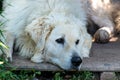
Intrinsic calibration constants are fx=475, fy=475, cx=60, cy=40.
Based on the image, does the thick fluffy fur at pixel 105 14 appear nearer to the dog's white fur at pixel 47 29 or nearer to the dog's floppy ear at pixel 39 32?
the dog's white fur at pixel 47 29

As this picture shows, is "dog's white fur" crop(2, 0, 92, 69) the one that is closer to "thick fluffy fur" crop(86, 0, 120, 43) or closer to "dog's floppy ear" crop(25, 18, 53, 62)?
"dog's floppy ear" crop(25, 18, 53, 62)

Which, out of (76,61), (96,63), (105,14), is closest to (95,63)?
(96,63)

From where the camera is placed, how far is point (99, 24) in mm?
6785

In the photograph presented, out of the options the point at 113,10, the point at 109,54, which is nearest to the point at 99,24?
the point at 113,10

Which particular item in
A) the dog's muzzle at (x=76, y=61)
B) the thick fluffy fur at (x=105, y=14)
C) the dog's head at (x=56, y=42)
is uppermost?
the thick fluffy fur at (x=105, y=14)

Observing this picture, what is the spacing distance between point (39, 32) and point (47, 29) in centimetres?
10

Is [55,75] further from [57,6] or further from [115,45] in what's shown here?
[115,45]

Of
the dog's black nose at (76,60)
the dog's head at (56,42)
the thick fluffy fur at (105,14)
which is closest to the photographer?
the dog's black nose at (76,60)

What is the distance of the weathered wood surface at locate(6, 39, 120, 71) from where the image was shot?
544 cm

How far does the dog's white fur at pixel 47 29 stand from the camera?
17.8ft

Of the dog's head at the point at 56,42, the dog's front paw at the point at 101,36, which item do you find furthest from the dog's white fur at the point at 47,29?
the dog's front paw at the point at 101,36

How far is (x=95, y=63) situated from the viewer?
559 centimetres

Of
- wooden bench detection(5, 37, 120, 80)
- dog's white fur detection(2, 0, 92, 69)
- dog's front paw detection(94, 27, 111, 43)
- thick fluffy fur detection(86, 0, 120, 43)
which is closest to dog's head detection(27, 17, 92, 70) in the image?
dog's white fur detection(2, 0, 92, 69)

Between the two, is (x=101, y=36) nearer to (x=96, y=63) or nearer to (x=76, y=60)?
(x=96, y=63)
